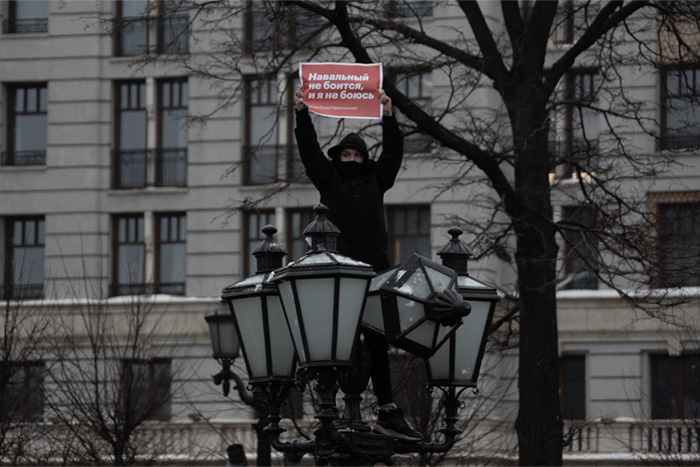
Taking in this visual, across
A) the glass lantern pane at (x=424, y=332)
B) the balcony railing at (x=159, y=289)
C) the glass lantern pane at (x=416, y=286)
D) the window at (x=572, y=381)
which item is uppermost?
the balcony railing at (x=159, y=289)

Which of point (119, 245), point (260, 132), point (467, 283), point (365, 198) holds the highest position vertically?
point (260, 132)

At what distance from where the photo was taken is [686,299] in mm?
18516

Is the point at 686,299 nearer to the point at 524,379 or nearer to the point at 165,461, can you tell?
the point at 524,379

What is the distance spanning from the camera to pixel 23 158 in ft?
122

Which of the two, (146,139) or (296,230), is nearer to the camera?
(296,230)

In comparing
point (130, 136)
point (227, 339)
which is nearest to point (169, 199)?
point (130, 136)

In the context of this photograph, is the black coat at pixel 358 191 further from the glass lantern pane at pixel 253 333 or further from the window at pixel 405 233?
the window at pixel 405 233

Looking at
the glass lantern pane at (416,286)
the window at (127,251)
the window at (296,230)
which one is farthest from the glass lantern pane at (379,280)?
the window at (127,251)

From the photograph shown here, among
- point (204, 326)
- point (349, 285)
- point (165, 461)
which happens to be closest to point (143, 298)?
point (204, 326)

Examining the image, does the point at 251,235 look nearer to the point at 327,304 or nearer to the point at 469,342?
the point at 469,342

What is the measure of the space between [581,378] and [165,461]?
10812mm

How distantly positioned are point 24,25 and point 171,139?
466 cm

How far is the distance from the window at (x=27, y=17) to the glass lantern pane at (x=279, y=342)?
28814 mm

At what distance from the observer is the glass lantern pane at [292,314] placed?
8258 millimetres
